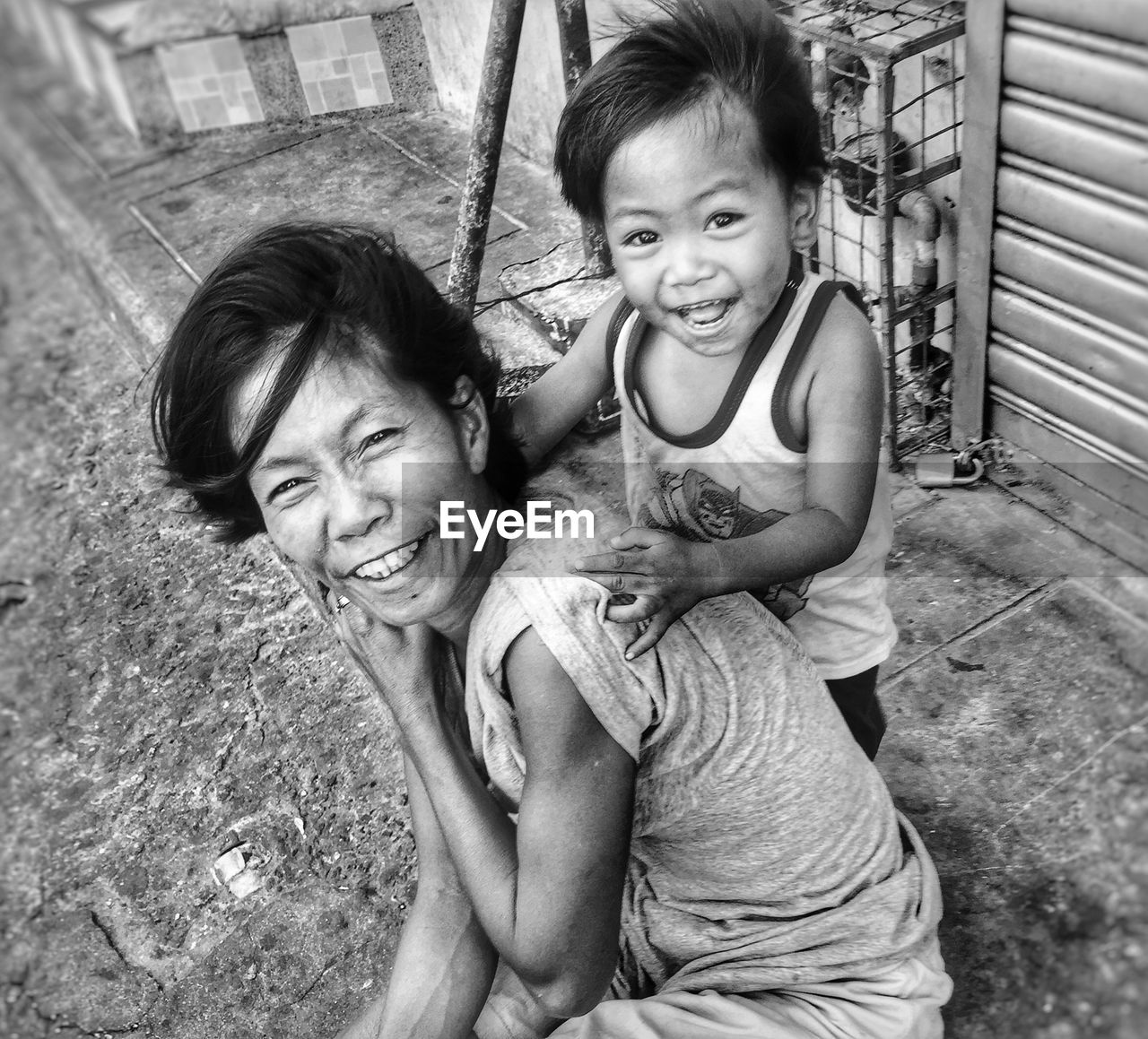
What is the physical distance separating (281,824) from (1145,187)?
1575 millimetres

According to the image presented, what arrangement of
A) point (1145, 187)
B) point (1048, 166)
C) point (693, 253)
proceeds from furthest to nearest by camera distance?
point (1048, 166), point (693, 253), point (1145, 187)

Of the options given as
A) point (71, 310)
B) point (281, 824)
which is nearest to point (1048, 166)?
point (281, 824)

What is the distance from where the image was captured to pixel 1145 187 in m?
0.82

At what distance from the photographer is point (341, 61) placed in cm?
132

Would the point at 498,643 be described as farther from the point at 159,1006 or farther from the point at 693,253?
the point at 159,1006

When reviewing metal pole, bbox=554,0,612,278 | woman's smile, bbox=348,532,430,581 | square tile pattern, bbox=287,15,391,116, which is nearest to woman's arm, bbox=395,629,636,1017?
woman's smile, bbox=348,532,430,581

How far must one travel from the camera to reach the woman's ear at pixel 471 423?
117 cm

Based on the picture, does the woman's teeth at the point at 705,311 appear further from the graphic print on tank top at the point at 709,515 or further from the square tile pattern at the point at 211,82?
the square tile pattern at the point at 211,82

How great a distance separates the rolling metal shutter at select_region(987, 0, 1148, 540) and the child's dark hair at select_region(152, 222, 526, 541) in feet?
1.98

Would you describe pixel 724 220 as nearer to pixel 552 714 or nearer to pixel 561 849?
pixel 552 714

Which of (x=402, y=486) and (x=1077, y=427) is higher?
(x=402, y=486)

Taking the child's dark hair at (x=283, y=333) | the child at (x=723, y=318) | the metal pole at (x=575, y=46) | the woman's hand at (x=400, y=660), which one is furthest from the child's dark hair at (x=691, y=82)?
the metal pole at (x=575, y=46)

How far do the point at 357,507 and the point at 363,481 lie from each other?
0.02 meters

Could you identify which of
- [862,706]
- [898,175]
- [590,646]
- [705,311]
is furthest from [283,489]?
[898,175]
